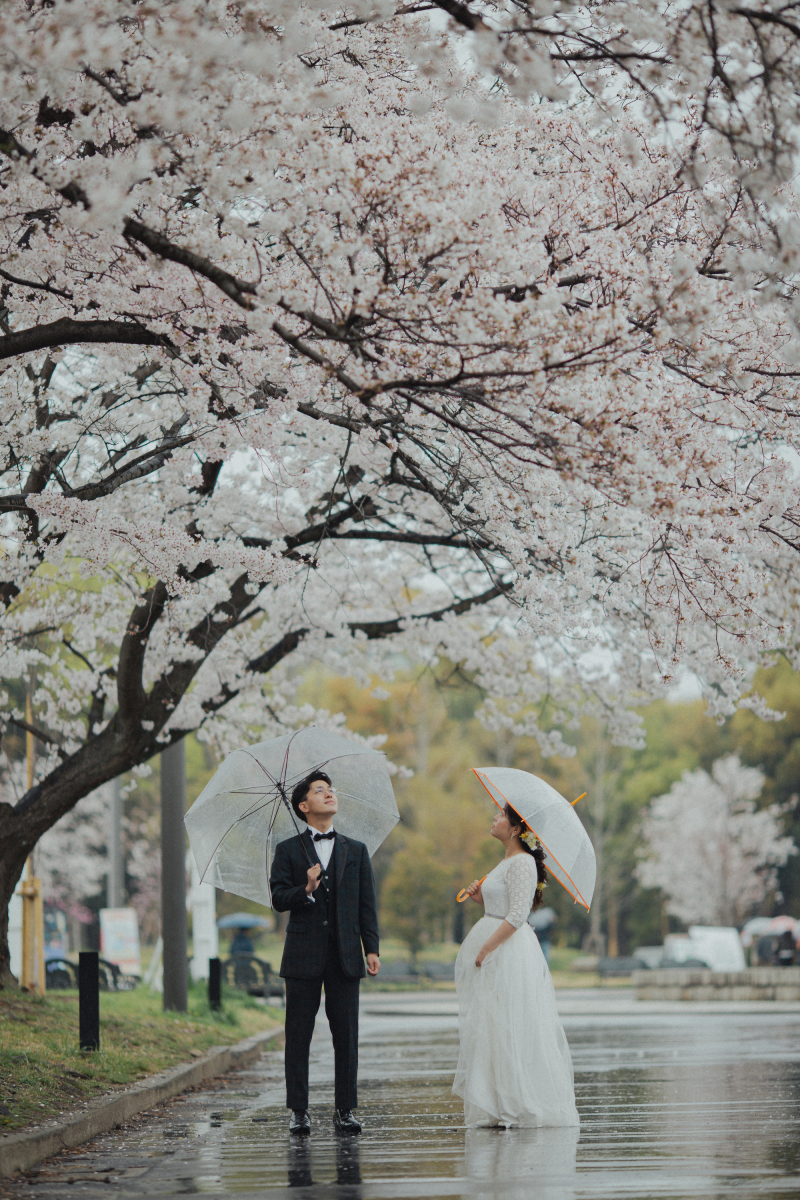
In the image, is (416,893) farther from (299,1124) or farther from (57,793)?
(299,1124)

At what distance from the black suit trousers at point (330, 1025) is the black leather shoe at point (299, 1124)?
0.04m

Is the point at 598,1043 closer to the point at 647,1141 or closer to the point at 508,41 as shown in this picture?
the point at 647,1141

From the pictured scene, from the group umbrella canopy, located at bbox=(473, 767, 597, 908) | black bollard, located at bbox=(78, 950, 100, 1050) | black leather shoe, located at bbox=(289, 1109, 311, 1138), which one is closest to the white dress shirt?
umbrella canopy, located at bbox=(473, 767, 597, 908)

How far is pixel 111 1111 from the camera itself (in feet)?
27.2

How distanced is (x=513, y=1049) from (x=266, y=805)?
2.07m

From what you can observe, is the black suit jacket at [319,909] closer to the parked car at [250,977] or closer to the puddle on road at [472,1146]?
the puddle on road at [472,1146]

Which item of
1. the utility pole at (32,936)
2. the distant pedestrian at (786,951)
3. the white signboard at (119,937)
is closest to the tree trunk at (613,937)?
the distant pedestrian at (786,951)

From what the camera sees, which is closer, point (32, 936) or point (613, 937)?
point (32, 936)

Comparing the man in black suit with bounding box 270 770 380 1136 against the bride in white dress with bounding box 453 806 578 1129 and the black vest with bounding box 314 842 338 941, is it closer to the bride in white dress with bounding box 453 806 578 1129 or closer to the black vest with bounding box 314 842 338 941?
the black vest with bounding box 314 842 338 941

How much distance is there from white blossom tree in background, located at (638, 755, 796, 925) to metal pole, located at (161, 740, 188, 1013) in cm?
3528

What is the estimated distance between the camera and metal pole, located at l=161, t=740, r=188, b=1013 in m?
15.2

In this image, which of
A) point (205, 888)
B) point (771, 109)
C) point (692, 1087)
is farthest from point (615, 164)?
point (205, 888)

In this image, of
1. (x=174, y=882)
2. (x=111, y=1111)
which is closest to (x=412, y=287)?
(x=111, y=1111)

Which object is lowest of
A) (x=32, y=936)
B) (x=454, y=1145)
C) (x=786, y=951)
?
(x=786, y=951)
